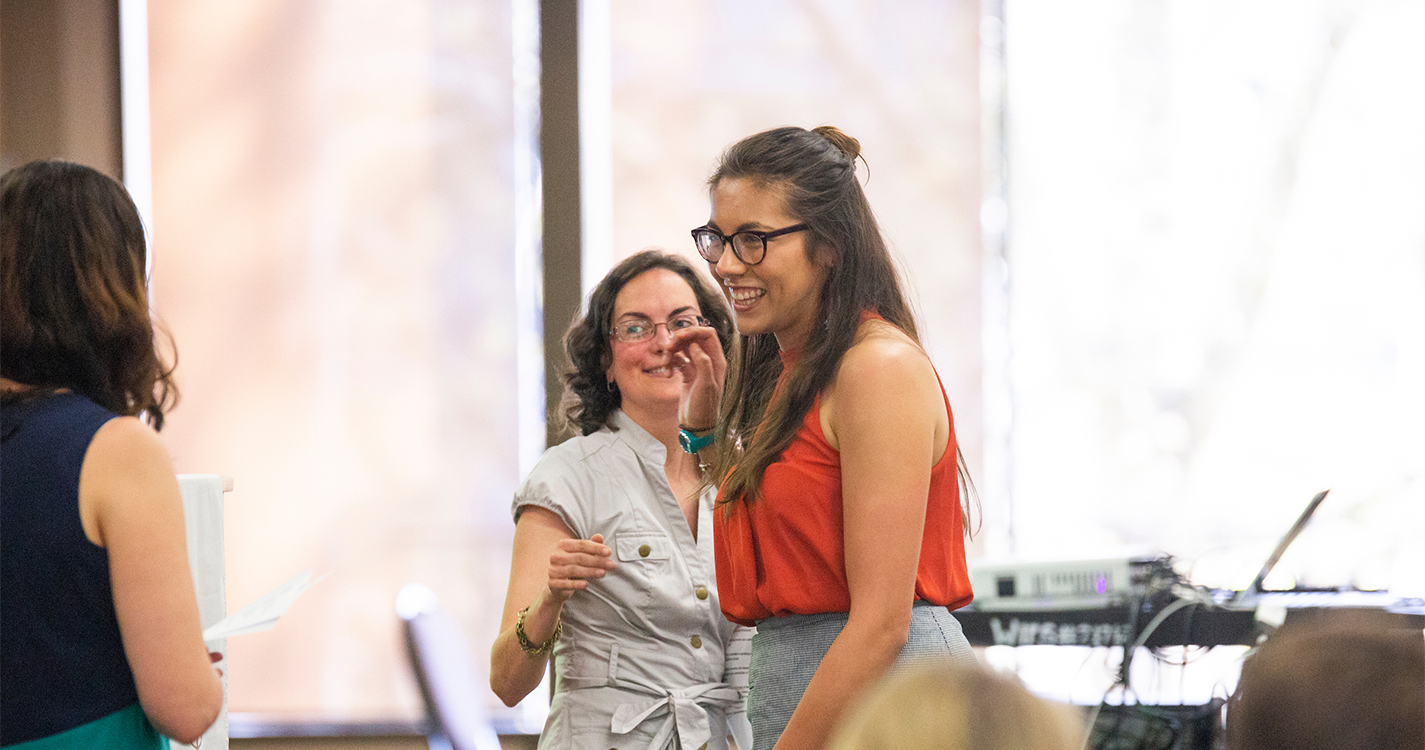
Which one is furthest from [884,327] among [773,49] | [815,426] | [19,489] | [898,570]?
[773,49]

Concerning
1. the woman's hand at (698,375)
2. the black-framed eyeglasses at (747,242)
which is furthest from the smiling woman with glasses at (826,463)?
the woman's hand at (698,375)

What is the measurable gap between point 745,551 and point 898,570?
8.8 inches

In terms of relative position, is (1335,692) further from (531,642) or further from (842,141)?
(531,642)

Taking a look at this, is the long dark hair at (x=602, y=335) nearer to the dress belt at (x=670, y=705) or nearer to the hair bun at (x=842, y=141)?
the dress belt at (x=670, y=705)

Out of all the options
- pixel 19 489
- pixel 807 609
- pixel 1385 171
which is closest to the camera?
pixel 19 489

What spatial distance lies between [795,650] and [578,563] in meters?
0.36

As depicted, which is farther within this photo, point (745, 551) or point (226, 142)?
→ point (226, 142)

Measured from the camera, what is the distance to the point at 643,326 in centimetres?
196

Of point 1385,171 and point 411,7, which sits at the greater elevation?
point 411,7

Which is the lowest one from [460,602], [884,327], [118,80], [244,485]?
[460,602]

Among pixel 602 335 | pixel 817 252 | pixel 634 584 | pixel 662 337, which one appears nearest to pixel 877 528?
pixel 817 252

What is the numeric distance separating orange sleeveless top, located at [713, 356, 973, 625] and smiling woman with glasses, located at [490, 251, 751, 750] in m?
0.38

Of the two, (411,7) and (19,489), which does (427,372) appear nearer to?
(411,7)

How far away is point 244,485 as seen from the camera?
3.51m
